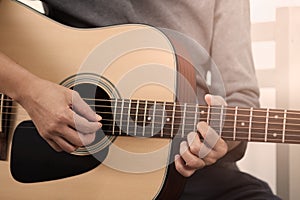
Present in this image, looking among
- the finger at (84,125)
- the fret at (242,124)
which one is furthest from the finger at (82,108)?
the fret at (242,124)

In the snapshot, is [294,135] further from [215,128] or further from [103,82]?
[103,82]

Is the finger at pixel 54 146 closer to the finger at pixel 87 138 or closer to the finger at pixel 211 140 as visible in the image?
the finger at pixel 87 138

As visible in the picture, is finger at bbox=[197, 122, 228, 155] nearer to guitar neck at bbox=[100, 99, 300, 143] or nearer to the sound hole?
guitar neck at bbox=[100, 99, 300, 143]

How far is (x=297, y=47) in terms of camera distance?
980 mm

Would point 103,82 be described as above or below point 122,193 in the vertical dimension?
above

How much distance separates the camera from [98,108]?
2.94ft

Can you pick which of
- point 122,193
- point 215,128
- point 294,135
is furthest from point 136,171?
point 294,135

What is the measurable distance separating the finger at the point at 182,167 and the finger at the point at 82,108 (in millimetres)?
159

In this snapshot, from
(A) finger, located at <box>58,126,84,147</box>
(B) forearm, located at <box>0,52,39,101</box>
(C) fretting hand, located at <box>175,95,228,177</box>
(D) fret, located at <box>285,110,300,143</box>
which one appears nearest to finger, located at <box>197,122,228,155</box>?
(C) fretting hand, located at <box>175,95,228,177</box>

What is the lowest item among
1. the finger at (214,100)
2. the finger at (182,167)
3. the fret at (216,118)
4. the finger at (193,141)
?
the finger at (182,167)

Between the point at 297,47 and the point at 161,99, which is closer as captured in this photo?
the point at 161,99

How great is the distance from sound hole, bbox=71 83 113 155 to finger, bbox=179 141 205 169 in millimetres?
125

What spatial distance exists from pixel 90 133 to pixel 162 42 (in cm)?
20

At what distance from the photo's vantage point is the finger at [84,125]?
87cm
